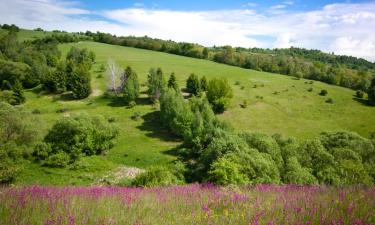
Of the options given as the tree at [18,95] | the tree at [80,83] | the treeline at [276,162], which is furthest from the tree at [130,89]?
Answer: the treeline at [276,162]

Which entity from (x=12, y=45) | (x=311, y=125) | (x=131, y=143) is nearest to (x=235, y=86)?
(x=311, y=125)

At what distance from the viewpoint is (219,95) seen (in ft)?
241

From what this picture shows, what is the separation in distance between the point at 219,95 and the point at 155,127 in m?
19.8

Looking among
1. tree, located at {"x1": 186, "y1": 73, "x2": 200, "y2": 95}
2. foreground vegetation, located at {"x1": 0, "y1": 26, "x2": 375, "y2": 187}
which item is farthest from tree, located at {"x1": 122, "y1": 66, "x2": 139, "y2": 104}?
tree, located at {"x1": 186, "y1": 73, "x2": 200, "y2": 95}

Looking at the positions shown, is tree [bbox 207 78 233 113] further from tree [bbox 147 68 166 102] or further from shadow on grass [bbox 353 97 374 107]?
Answer: shadow on grass [bbox 353 97 374 107]

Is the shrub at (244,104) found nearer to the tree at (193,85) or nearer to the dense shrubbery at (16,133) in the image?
the tree at (193,85)

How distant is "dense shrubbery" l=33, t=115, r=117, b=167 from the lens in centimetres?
4309

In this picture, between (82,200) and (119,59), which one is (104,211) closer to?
(82,200)

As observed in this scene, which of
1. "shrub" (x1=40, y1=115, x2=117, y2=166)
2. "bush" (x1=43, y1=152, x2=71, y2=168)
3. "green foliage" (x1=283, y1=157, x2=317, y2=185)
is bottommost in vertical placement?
"bush" (x1=43, y1=152, x2=71, y2=168)

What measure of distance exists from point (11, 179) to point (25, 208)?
3621cm

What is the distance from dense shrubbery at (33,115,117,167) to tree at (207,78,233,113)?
2820 centimetres

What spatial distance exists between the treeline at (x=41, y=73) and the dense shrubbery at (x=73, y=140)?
95.7 ft

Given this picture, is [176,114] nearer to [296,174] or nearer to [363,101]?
[296,174]

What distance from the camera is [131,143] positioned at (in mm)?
55250
